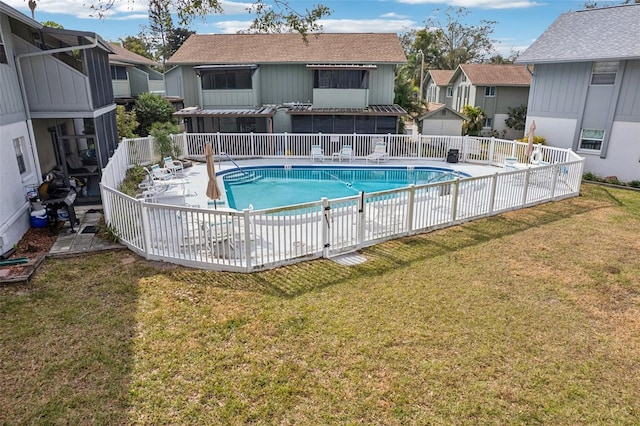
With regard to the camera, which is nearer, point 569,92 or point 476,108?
point 569,92

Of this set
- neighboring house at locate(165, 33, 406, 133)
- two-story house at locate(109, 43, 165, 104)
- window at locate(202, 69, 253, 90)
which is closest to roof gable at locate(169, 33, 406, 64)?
neighboring house at locate(165, 33, 406, 133)

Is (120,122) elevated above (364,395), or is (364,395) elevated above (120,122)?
(120,122)

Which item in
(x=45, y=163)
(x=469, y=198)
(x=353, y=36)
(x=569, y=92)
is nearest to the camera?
(x=469, y=198)

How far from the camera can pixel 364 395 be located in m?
4.45

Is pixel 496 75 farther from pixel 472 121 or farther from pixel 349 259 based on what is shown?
pixel 349 259

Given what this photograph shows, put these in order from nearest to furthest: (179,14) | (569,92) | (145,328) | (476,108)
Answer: (145,328) → (179,14) → (569,92) → (476,108)

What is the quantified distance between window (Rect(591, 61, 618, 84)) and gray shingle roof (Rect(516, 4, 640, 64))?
0.57 meters

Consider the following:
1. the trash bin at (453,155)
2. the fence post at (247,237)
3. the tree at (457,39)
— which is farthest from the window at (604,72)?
the tree at (457,39)

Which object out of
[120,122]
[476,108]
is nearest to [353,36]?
[476,108]

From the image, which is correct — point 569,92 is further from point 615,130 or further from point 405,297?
point 405,297

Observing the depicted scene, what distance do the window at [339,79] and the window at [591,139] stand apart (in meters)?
10.1

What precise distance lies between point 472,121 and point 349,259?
21938 millimetres

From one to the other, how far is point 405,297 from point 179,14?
7.92m

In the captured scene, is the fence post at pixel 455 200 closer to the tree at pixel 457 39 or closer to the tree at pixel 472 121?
the tree at pixel 472 121
